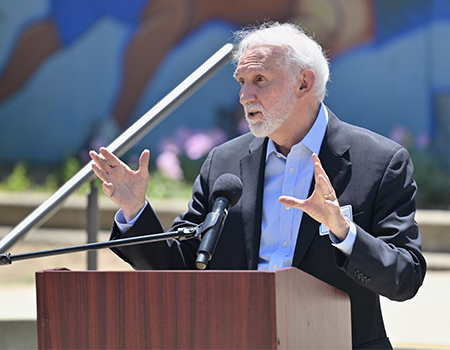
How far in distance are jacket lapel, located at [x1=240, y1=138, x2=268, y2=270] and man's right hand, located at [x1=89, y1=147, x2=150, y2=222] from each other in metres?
0.43

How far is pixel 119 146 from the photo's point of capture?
3018mm

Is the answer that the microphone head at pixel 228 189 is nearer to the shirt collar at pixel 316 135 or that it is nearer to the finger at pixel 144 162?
the finger at pixel 144 162

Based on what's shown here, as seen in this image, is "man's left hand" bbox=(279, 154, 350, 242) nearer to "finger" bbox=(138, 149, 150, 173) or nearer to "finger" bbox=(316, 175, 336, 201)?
"finger" bbox=(316, 175, 336, 201)

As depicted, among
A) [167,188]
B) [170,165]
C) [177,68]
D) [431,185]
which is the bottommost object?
[431,185]

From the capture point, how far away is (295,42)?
260 cm

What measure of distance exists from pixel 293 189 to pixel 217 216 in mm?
816

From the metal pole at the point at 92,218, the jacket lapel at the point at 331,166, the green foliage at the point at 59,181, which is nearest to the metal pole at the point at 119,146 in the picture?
the jacket lapel at the point at 331,166

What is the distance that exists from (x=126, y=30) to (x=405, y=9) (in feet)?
11.9

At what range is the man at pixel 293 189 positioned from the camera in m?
2.33

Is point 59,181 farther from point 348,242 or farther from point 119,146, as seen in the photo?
point 348,242

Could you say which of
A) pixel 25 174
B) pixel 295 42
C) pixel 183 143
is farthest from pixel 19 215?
pixel 295 42

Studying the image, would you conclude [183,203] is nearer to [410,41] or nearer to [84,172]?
[410,41]

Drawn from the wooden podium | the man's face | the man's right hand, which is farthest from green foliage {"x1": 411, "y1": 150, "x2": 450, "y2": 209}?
the wooden podium

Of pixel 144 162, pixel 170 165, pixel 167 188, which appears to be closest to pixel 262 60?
pixel 144 162
